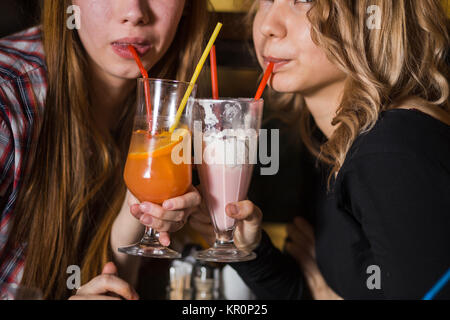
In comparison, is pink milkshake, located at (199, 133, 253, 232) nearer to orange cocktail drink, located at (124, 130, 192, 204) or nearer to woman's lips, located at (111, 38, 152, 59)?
orange cocktail drink, located at (124, 130, 192, 204)

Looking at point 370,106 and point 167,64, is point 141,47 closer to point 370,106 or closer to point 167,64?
point 167,64

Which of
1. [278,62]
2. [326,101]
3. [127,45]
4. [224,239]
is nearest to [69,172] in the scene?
Result: [127,45]

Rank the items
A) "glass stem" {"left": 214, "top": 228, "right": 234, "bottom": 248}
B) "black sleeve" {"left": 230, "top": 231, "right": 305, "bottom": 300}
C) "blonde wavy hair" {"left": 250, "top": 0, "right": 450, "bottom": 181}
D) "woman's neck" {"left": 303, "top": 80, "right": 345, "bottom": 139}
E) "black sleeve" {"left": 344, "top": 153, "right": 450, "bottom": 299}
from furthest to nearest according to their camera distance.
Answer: "black sleeve" {"left": 230, "top": 231, "right": 305, "bottom": 300}, "woman's neck" {"left": 303, "top": 80, "right": 345, "bottom": 139}, "blonde wavy hair" {"left": 250, "top": 0, "right": 450, "bottom": 181}, "glass stem" {"left": 214, "top": 228, "right": 234, "bottom": 248}, "black sleeve" {"left": 344, "top": 153, "right": 450, "bottom": 299}

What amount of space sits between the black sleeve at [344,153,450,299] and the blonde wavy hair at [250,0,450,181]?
187 mm

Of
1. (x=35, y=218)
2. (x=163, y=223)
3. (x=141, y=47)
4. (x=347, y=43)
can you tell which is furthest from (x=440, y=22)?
(x=35, y=218)

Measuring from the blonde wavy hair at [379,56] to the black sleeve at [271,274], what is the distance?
1.43 ft

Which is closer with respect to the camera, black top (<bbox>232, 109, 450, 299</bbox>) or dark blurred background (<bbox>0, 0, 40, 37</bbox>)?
black top (<bbox>232, 109, 450, 299</bbox>)

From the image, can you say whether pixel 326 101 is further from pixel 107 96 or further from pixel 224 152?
pixel 107 96

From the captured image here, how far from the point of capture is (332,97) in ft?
5.14

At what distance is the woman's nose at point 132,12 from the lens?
1.31 meters

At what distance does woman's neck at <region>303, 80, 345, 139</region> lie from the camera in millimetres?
1547

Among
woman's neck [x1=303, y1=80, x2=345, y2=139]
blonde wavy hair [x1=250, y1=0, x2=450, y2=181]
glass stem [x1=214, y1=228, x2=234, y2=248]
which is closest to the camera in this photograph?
glass stem [x1=214, y1=228, x2=234, y2=248]

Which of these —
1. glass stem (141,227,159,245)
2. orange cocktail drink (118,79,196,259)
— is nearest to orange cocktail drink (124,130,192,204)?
orange cocktail drink (118,79,196,259)

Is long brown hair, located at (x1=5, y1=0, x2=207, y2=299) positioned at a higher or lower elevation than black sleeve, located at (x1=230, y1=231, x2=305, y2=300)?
higher
